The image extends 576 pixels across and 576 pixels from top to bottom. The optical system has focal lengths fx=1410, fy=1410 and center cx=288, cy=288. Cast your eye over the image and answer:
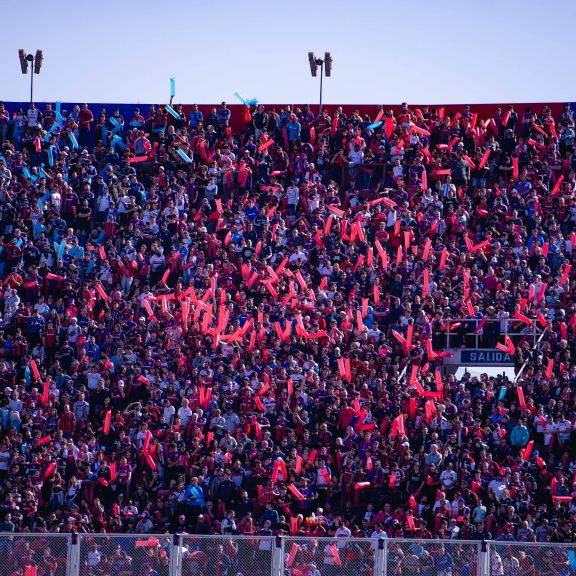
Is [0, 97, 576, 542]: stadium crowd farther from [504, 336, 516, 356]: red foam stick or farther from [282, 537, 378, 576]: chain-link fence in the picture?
[282, 537, 378, 576]: chain-link fence

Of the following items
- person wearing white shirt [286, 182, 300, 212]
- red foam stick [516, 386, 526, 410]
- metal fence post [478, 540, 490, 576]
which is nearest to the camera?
metal fence post [478, 540, 490, 576]

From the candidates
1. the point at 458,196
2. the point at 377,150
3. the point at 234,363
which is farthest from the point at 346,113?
the point at 234,363

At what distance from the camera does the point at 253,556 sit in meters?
18.6

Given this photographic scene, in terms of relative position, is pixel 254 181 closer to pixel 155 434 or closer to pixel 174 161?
pixel 174 161

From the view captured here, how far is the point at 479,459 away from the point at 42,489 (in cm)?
763

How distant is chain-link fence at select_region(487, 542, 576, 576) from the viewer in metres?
18.1

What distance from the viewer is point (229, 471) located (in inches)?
956

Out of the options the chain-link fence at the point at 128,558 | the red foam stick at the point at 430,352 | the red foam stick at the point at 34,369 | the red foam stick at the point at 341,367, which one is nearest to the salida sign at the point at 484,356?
the red foam stick at the point at 430,352

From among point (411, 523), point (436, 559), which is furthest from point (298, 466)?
point (436, 559)

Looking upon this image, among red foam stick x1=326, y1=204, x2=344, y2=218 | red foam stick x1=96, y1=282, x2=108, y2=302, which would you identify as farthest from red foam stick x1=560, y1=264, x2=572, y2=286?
red foam stick x1=96, y1=282, x2=108, y2=302

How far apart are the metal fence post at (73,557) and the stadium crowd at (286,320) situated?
4.66m

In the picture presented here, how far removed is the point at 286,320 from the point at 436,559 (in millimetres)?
10295

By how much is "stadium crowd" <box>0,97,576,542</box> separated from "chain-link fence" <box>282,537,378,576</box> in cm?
407

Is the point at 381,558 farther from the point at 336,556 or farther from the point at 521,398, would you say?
the point at 521,398
